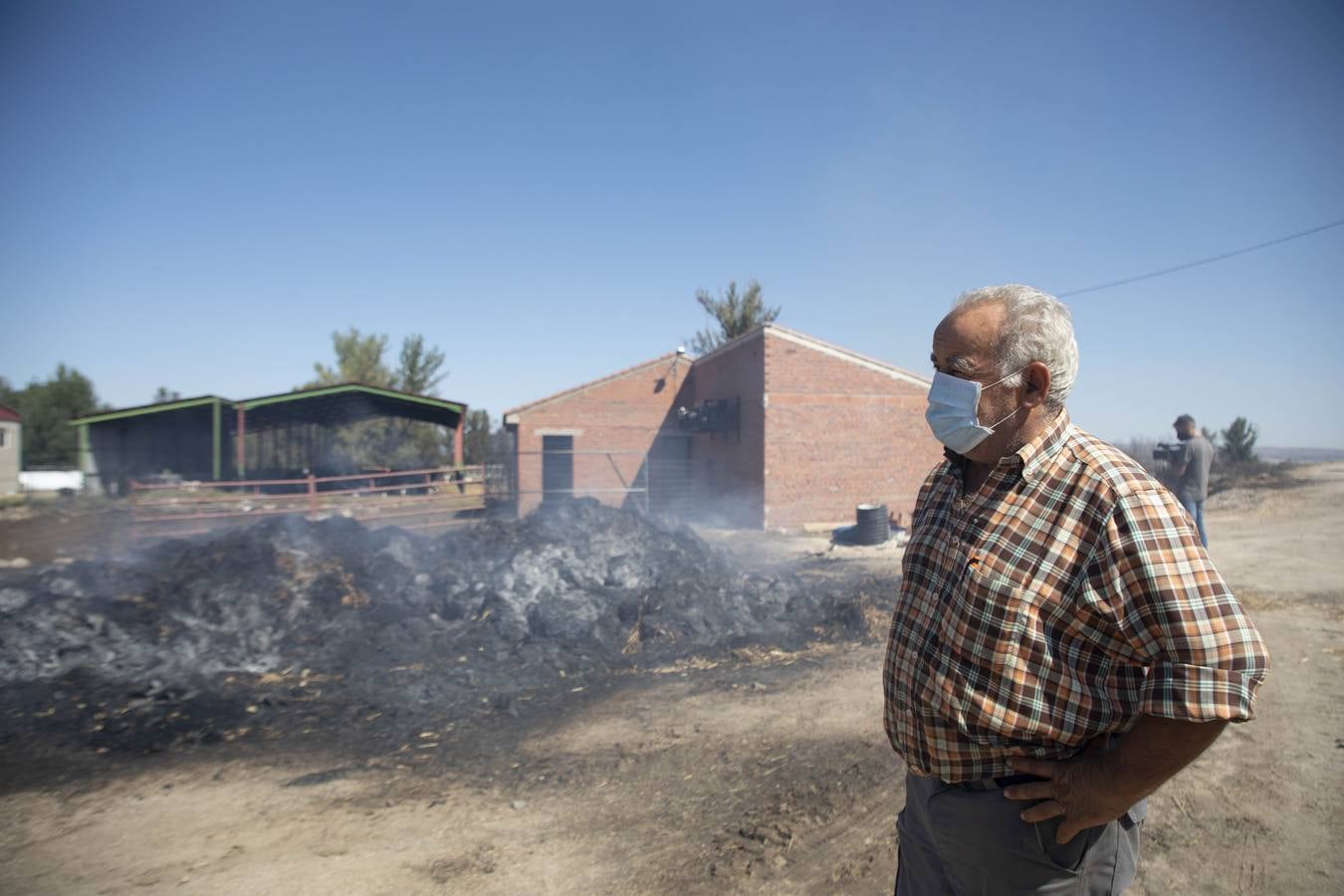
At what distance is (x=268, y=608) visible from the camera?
7406mm

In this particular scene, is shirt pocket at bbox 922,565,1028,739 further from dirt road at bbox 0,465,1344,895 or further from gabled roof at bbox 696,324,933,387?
gabled roof at bbox 696,324,933,387

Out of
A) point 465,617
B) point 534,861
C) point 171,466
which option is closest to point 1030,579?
point 534,861

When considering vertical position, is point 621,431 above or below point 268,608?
above

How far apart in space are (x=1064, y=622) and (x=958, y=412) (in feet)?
1.85

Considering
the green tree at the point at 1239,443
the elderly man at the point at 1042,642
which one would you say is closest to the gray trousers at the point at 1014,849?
the elderly man at the point at 1042,642

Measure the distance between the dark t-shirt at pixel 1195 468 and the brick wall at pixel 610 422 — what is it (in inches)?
617

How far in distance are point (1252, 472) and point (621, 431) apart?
20.8 m

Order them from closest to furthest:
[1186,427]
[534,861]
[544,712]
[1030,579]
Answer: [1030,579], [534,861], [544,712], [1186,427]

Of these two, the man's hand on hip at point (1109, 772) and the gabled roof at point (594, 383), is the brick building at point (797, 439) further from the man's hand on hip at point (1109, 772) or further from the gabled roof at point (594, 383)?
the man's hand on hip at point (1109, 772)

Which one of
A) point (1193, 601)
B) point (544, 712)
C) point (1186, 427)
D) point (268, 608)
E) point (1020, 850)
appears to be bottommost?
point (544, 712)

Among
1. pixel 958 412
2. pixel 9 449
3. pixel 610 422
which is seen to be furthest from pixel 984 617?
pixel 9 449

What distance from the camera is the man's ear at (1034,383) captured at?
1712 millimetres

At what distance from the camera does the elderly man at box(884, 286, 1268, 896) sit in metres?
1.42

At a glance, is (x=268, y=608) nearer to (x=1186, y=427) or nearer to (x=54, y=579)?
(x=54, y=579)
